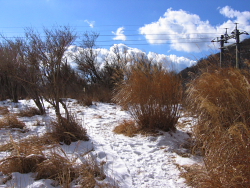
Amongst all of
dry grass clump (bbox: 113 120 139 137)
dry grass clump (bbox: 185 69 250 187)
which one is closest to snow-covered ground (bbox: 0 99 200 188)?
dry grass clump (bbox: 113 120 139 137)

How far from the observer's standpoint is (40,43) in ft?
15.3

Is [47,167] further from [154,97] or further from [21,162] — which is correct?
[154,97]

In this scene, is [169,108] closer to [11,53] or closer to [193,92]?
[193,92]

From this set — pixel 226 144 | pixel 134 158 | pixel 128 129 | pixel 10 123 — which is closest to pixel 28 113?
pixel 10 123

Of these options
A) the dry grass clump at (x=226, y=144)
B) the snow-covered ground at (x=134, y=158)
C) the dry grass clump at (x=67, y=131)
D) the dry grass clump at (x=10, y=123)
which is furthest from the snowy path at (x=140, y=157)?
the dry grass clump at (x=10, y=123)

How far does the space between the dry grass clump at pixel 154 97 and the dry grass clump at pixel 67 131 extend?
3.92ft

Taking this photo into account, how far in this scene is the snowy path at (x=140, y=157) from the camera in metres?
2.35

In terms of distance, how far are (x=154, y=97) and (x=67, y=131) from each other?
1.96 m

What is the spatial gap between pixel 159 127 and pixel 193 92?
1.36 m

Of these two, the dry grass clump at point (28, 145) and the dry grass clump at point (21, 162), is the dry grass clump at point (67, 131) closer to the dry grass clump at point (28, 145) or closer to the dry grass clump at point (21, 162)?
the dry grass clump at point (28, 145)

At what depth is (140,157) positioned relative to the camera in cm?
306

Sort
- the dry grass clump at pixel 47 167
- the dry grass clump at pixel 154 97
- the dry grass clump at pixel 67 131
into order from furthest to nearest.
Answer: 1. the dry grass clump at pixel 154 97
2. the dry grass clump at pixel 67 131
3. the dry grass clump at pixel 47 167

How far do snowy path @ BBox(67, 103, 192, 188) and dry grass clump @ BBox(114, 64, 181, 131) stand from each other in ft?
1.23

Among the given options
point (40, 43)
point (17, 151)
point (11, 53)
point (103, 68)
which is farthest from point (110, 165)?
point (103, 68)
